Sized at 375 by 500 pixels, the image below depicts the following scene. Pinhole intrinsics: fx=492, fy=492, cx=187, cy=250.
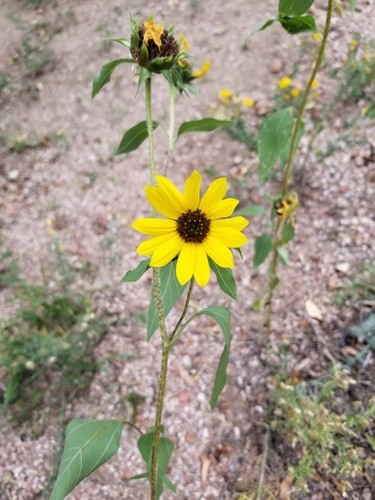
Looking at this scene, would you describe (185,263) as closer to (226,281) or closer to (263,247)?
(226,281)

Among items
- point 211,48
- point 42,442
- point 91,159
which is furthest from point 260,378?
point 211,48

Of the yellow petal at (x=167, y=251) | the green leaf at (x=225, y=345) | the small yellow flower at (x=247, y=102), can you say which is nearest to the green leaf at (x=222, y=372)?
the green leaf at (x=225, y=345)

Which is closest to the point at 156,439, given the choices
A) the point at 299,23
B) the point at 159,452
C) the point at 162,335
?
the point at 159,452

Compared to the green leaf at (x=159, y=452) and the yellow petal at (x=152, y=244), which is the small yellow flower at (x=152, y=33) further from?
the green leaf at (x=159, y=452)

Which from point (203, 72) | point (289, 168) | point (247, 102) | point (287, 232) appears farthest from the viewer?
point (247, 102)

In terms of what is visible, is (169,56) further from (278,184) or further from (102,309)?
(278,184)
